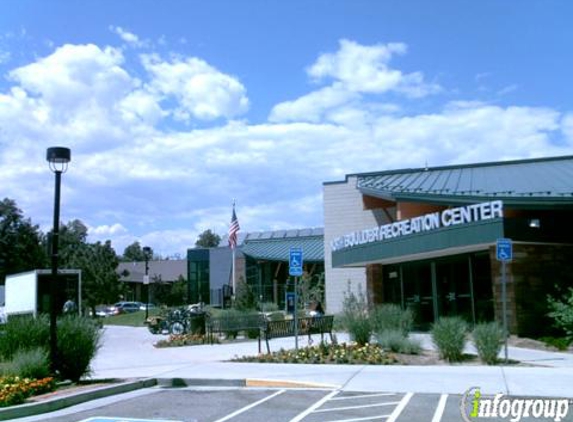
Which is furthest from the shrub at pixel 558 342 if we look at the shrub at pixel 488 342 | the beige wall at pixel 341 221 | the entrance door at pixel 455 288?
the beige wall at pixel 341 221

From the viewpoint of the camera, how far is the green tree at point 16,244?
7431 centimetres

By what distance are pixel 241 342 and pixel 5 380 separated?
12669mm

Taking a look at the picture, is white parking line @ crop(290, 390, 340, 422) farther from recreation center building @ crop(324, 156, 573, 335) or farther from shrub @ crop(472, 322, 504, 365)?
recreation center building @ crop(324, 156, 573, 335)

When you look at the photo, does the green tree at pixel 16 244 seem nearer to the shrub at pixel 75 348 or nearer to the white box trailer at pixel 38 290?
the white box trailer at pixel 38 290

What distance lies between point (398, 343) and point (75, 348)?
7838mm

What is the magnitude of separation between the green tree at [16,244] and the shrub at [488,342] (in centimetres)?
6726

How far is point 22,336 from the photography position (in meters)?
13.0

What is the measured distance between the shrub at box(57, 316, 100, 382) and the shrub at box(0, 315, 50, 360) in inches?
13.2

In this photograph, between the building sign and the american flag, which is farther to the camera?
the american flag

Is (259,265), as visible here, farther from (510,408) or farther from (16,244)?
(510,408)

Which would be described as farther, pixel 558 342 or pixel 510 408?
pixel 558 342

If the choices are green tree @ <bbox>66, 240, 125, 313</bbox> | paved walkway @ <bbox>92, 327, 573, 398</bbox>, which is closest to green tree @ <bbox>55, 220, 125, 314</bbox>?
green tree @ <bbox>66, 240, 125, 313</bbox>

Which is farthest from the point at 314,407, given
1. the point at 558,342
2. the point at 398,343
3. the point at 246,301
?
the point at 246,301

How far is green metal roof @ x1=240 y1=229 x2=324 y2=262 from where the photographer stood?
162 feet
